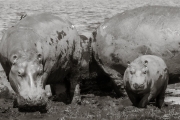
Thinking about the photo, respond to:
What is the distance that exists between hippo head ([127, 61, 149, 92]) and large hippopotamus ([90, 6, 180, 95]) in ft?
2.18

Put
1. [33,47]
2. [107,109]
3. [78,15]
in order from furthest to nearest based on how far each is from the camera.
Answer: [78,15]
[107,109]
[33,47]

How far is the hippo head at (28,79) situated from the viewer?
17.9 ft

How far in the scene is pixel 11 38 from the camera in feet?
20.4

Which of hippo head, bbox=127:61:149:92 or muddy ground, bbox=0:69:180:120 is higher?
hippo head, bbox=127:61:149:92

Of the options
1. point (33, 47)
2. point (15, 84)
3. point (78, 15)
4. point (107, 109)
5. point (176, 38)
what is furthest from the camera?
point (78, 15)

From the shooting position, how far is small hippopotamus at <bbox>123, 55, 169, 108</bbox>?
21.6 feet

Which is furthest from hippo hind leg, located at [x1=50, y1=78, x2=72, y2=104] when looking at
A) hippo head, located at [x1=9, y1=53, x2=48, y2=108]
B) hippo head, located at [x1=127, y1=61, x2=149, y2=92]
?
hippo head, located at [x1=9, y1=53, x2=48, y2=108]

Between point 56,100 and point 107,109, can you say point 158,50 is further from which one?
point 56,100

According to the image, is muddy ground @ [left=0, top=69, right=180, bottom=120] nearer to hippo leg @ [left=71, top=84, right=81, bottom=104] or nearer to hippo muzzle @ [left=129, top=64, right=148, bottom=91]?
hippo leg @ [left=71, top=84, right=81, bottom=104]

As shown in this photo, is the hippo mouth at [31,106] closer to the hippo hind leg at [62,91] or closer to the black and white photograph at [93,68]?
the black and white photograph at [93,68]

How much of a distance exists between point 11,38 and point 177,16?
2993 mm

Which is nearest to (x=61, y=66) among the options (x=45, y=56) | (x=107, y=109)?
(x=45, y=56)

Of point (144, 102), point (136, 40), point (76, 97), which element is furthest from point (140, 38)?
point (76, 97)

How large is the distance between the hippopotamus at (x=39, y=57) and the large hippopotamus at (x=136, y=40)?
58cm
